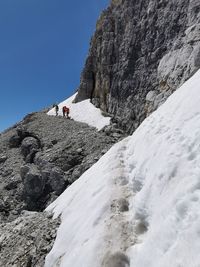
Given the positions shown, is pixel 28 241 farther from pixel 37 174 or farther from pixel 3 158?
pixel 3 158

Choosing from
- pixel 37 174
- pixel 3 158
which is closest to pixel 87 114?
pixel 3 158

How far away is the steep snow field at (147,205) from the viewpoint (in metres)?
8.26

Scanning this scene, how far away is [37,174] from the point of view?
3147 centimetres

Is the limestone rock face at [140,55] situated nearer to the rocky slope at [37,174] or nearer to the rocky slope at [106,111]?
the rocky slope at [106,111]

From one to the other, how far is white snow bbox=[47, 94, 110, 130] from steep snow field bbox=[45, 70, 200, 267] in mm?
27698

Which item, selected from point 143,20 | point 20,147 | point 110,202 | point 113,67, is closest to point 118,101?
point 113,67

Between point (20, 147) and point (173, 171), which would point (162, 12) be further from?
point (173, 171)

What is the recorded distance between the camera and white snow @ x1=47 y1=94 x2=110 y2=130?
44022mm

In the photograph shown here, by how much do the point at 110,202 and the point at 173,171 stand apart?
2.97 meters

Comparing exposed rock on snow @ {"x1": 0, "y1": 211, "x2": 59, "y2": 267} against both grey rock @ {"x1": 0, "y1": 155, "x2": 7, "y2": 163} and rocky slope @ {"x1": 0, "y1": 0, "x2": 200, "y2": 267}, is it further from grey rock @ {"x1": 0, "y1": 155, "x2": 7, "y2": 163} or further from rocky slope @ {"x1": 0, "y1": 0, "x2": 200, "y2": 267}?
grey rock @ {"x1": 0, "y1": 155, "x2": 7, "y2": 163}

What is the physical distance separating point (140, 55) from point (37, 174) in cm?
1888

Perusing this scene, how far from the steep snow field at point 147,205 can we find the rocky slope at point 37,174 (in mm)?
1598

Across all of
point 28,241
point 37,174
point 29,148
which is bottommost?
point 28,241

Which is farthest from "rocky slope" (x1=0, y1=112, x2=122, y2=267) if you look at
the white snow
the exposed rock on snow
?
the white snow
